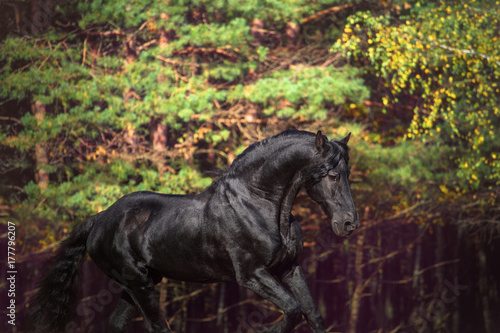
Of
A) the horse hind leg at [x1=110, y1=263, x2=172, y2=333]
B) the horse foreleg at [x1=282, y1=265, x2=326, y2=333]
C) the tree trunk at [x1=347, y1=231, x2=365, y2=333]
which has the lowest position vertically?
the tree trunk at [x1=347, y1=231, x2=365, y2=333]

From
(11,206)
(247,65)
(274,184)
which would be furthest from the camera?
(247,65)

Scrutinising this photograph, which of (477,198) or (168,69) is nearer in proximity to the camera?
(168,69)

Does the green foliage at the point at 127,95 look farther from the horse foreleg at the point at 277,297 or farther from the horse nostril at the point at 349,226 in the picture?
the horse nostril at the point at 349,226

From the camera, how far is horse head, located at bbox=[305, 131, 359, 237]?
3.74 meters

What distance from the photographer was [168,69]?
10094mm

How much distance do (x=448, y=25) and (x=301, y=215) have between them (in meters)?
3.85

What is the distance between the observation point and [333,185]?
3.79m

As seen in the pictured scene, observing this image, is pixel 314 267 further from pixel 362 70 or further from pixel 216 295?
pixel 362 70

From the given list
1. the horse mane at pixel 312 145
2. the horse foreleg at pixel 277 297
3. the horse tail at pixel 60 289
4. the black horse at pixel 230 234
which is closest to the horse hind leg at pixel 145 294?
the black horse at pixel 230 234

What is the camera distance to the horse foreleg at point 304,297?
152 inches

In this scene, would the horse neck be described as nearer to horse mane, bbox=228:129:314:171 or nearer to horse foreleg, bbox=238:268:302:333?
horse mane, bbox=228:129:314:171

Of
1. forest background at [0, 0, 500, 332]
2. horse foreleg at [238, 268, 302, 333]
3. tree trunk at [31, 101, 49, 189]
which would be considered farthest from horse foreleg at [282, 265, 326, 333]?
tree trunk at [31, 101, 49, 189]

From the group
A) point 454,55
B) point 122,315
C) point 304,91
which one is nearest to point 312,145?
point 122,315

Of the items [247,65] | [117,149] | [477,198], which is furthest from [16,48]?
[477,198]
